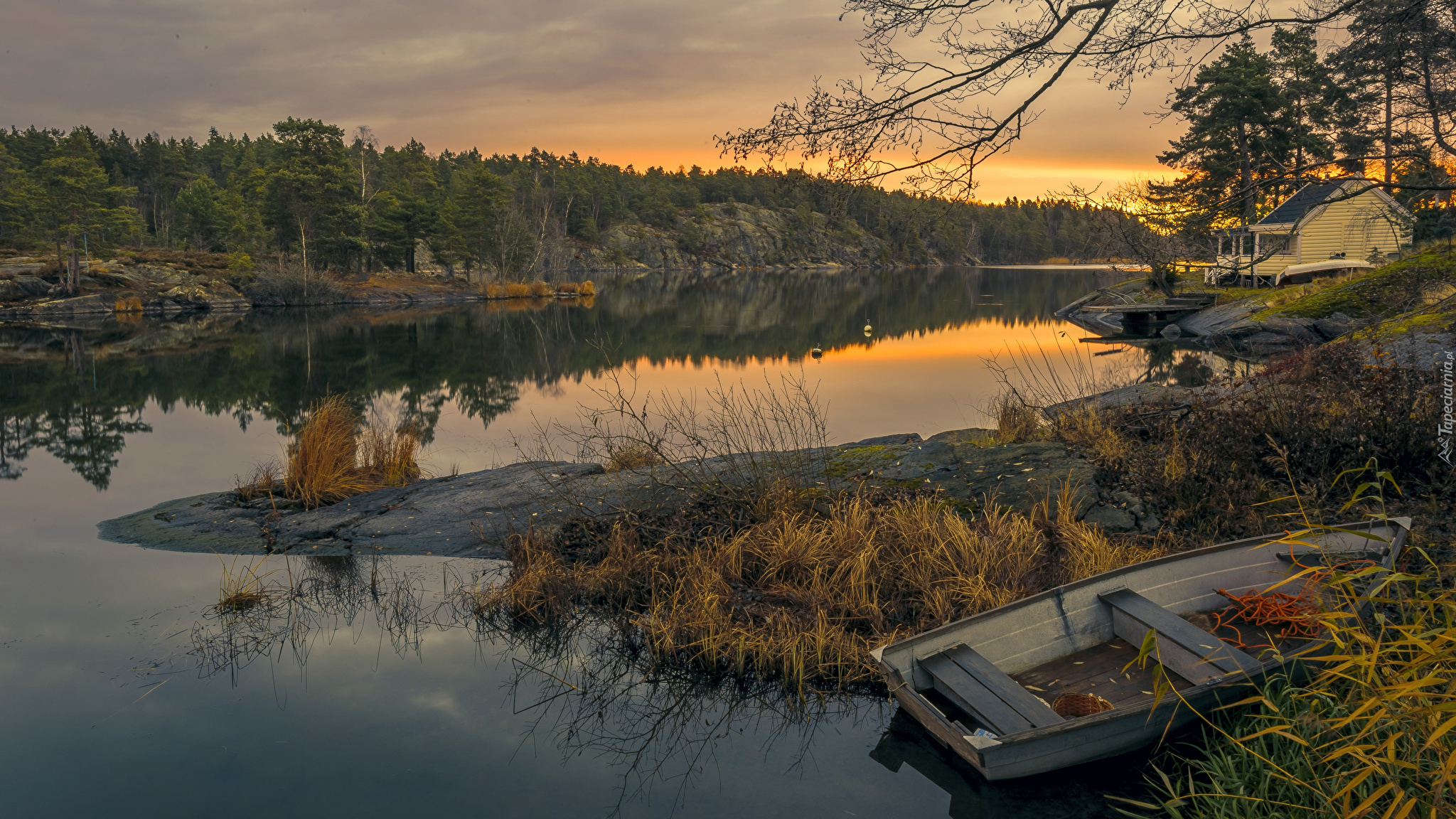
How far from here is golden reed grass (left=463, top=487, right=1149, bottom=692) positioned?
6.59 metres

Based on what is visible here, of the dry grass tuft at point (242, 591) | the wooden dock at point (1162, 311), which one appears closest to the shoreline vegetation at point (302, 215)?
the dry grass tuft at point (242, 591)

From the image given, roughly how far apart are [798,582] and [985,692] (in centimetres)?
258

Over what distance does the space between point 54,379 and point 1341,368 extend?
94.5 ft

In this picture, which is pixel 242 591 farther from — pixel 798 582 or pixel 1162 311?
pixel 1162 311

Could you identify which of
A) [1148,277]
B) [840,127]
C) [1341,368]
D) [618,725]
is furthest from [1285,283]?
[618,725]

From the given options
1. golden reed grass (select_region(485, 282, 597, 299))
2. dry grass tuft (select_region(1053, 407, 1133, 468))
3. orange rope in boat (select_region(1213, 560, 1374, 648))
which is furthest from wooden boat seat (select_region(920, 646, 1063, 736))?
golden reed grass (select_region(485, 282, 597, 299))

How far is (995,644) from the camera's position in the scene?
220 inches

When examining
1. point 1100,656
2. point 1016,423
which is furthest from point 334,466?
point 1100,656

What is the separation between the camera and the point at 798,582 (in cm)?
751

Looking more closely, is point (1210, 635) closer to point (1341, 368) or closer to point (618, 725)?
point (618, 725)

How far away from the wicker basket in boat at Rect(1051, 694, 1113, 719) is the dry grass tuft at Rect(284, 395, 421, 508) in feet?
31.0

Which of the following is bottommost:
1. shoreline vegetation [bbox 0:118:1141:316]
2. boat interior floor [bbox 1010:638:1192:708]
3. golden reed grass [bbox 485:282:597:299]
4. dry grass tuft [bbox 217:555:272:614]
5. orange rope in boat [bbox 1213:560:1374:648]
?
dry grass tuft [bbox 217:555:272:614]

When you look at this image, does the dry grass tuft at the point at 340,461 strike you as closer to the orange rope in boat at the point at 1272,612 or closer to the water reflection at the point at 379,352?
the water reflection at the point at 379,352

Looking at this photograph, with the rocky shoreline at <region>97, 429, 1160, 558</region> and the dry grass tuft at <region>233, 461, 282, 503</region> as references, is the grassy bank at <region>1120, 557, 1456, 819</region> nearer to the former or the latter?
the rocky shoreline at <region>97, 429, 1160, 558</region>
